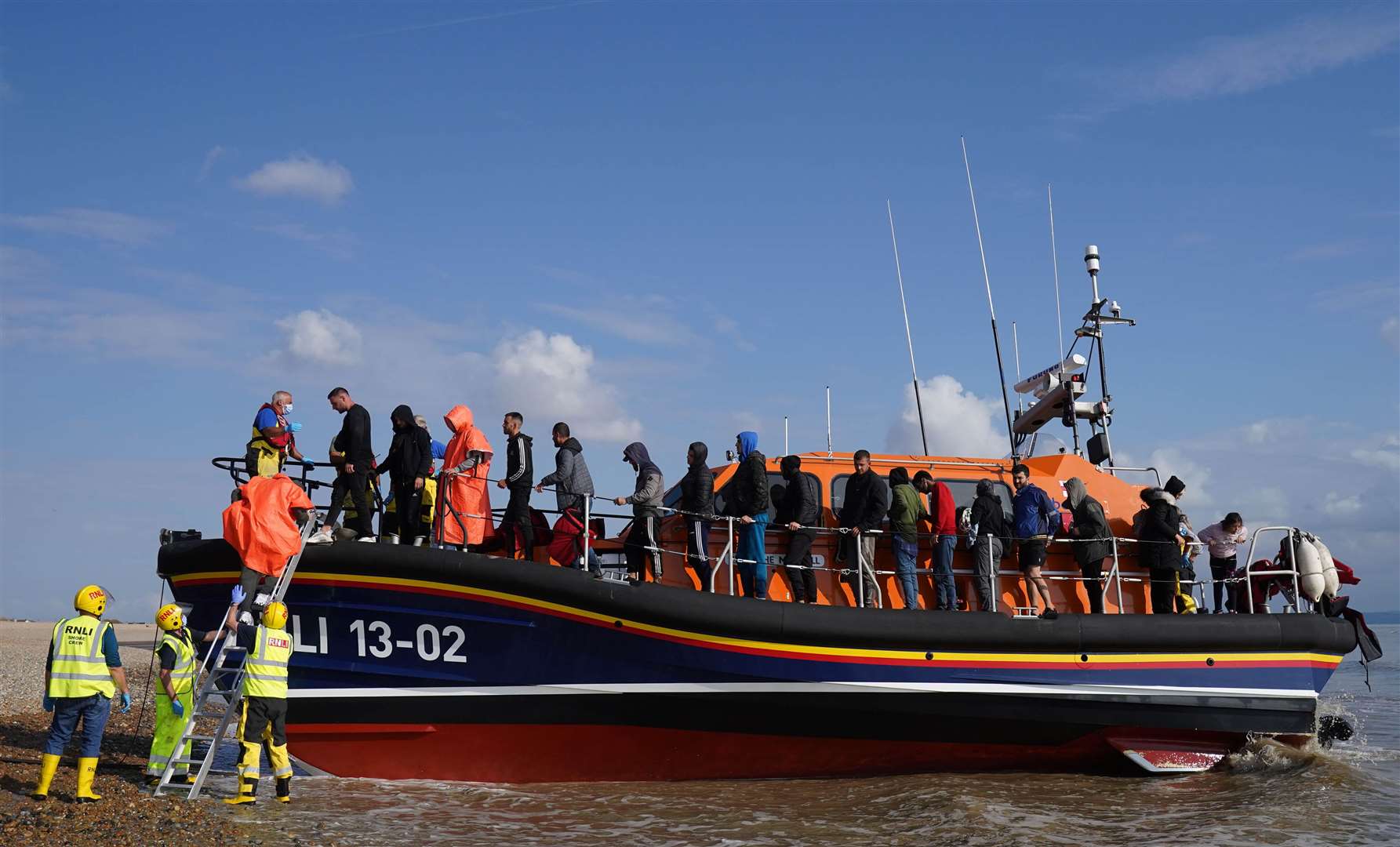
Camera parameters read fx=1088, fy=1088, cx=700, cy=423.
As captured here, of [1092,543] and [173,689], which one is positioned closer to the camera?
[173,689]

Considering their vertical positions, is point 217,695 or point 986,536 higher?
point 986,536

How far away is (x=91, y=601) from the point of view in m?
6.46

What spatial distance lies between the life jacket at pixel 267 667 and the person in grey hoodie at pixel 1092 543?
5344 mm

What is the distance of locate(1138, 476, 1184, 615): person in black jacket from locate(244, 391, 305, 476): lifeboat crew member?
6014mm

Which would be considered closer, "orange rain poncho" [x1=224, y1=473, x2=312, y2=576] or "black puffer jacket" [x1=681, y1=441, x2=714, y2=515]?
"orange rain poncho" [x1=224, y1=473, x2=312, y2=576]

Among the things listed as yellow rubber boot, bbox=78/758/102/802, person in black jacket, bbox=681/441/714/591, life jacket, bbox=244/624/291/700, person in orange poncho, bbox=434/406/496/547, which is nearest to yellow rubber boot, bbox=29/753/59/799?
yellow rubber boot, bbox=78/758/102/802

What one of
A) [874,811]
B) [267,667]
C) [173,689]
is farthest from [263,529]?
[874,811]

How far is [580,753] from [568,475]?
181 centimetres

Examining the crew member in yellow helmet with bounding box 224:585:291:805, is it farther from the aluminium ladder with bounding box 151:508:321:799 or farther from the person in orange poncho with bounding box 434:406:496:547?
the person in orange poncho with bounding box 434:406:496:547

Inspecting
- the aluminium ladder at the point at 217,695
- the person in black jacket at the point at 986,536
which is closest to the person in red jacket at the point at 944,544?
the person in black jacket at the point at 986,536

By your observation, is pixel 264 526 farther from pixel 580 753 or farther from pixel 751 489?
pixel 751 489

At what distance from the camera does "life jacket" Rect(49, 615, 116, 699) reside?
6098 mm

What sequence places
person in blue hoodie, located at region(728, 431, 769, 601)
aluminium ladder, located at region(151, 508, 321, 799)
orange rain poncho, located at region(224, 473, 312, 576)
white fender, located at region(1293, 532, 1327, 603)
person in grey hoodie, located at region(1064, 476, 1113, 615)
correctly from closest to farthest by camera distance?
aluminium ladder, located at region(151, 508, 321, 799) < orange rain poncho, located at region(224, 473, 312, 576) < person in blue hoodie, located at region(728, 431, 769, 601) < person in grey hoodie, located at region(1064, 476, 1113, 615) < white fender, located at region(1293, 532, 1327, 603)

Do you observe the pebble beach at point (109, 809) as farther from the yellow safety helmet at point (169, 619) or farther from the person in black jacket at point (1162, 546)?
the person in black jacket at point (1162, 546)
